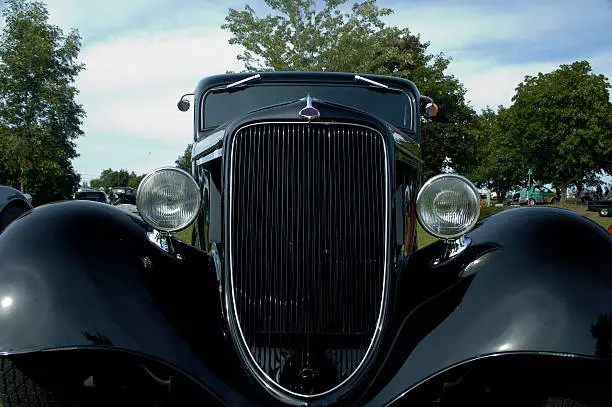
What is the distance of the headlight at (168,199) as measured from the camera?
2.79m

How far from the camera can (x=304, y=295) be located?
247 cm

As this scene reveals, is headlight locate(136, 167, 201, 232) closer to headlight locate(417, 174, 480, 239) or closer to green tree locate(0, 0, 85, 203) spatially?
headlight locate(417, 174, 480, 239)

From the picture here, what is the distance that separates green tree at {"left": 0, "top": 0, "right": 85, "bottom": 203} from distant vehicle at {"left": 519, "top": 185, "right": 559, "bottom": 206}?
1686 inches

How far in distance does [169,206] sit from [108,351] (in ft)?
2.80

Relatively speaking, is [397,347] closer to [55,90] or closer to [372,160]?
[372,160]

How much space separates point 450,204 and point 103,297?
1.69m

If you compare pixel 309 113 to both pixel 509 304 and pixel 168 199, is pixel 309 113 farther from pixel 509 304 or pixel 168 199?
pixel 509 304

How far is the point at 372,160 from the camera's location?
259 centimetres

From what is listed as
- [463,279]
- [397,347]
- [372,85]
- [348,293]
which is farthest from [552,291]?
[372,85]

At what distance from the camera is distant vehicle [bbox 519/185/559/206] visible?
56500 mm

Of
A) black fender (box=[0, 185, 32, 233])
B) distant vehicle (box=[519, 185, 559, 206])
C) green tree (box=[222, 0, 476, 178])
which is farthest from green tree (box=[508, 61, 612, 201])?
black fender (box=[0, 185, 32, 233])

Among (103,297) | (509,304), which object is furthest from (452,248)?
(103,297)

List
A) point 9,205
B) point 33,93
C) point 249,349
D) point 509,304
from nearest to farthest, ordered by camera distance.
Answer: point 509,304
point 249,349
point 9,205
point 33,93

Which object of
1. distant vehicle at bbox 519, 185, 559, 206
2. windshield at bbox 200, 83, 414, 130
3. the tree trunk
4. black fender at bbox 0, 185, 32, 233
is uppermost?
distant vehicle at bbox 519, 185, 559, 206
